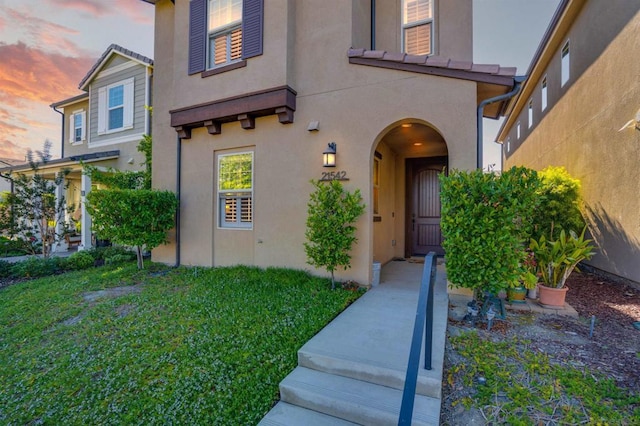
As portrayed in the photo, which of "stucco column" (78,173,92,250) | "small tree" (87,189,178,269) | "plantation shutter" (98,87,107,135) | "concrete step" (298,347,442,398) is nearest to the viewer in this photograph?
"concrete step" (298,347,442,398)

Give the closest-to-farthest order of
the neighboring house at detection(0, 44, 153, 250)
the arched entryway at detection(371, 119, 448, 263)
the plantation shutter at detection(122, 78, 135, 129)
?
the arched entryway at detection(371, 119, 448, 263)
the neighboring house at detection(0, 44, 153, 250)
the plantation shutter at detection(122, 78, 135, 129)

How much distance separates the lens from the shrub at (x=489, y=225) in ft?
12.0

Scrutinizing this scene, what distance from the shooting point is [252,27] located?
602 cm

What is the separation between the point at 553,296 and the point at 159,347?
535cm

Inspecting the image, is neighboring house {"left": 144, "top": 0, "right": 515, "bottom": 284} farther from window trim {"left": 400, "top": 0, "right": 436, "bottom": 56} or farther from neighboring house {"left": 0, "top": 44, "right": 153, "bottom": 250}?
neighboring house {"left": 0, "top": 44, "right": 153, "bottom": 250}

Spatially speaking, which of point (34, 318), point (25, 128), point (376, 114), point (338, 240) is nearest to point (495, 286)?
point (338, 240)

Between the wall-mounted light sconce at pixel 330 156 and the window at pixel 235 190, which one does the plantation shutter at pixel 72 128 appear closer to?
the window at pixel 235 190

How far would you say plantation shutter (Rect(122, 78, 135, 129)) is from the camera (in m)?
10.6

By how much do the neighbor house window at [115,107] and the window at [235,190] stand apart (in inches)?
248

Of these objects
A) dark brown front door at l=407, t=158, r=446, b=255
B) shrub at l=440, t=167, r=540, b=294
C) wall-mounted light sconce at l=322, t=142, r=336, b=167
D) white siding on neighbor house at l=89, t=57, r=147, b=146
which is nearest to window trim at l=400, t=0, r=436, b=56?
wall-mounted light sconce at l=322, t=142, r=336, b=167

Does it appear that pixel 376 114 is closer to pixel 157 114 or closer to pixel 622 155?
pixel 622 155

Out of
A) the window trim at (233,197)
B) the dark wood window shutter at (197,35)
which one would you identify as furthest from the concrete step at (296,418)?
the dark wood window shutter at (197,35)

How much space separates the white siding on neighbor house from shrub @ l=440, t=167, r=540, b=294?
1056cm

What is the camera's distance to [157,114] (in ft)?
25.2
